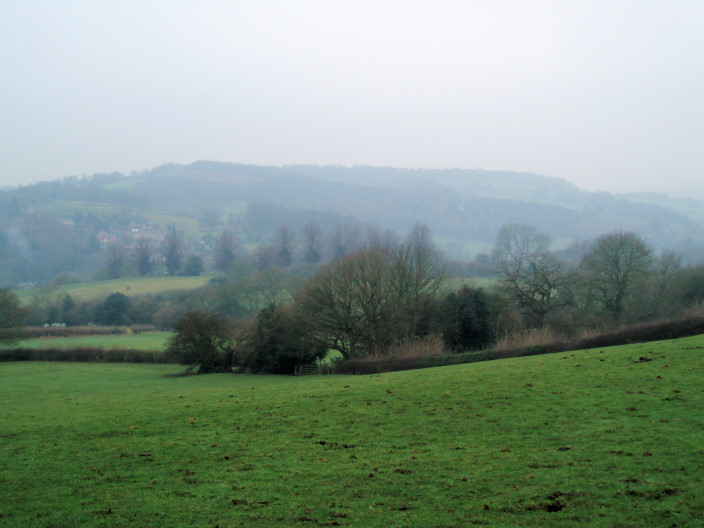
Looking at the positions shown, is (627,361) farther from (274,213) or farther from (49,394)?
(274,213)

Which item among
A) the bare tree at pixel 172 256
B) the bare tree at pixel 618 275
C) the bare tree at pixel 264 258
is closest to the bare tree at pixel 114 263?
the bare tree at pixel 172 256

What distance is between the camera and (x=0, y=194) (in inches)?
6860

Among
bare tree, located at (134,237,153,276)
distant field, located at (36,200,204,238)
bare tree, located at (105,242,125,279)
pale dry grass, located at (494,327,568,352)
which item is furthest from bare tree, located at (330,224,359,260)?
pale dry grass, located at (494,327,568,352)

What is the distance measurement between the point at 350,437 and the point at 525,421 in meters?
4.83

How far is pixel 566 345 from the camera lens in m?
32.2

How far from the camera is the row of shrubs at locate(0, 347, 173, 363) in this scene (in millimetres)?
56125

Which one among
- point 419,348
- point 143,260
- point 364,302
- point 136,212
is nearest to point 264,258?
point 143,260

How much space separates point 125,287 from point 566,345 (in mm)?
100087

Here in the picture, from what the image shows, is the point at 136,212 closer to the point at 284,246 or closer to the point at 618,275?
the point at 284,246

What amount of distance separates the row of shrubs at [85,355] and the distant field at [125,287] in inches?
1689

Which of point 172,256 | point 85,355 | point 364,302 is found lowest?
point 85,355

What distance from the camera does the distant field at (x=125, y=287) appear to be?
334 feet

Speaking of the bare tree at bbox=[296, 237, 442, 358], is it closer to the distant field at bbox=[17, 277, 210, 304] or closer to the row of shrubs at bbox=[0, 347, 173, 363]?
the row of shrubs at bbox=[0, 347, 173, 363]

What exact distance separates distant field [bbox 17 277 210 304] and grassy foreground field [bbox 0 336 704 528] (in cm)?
9036
